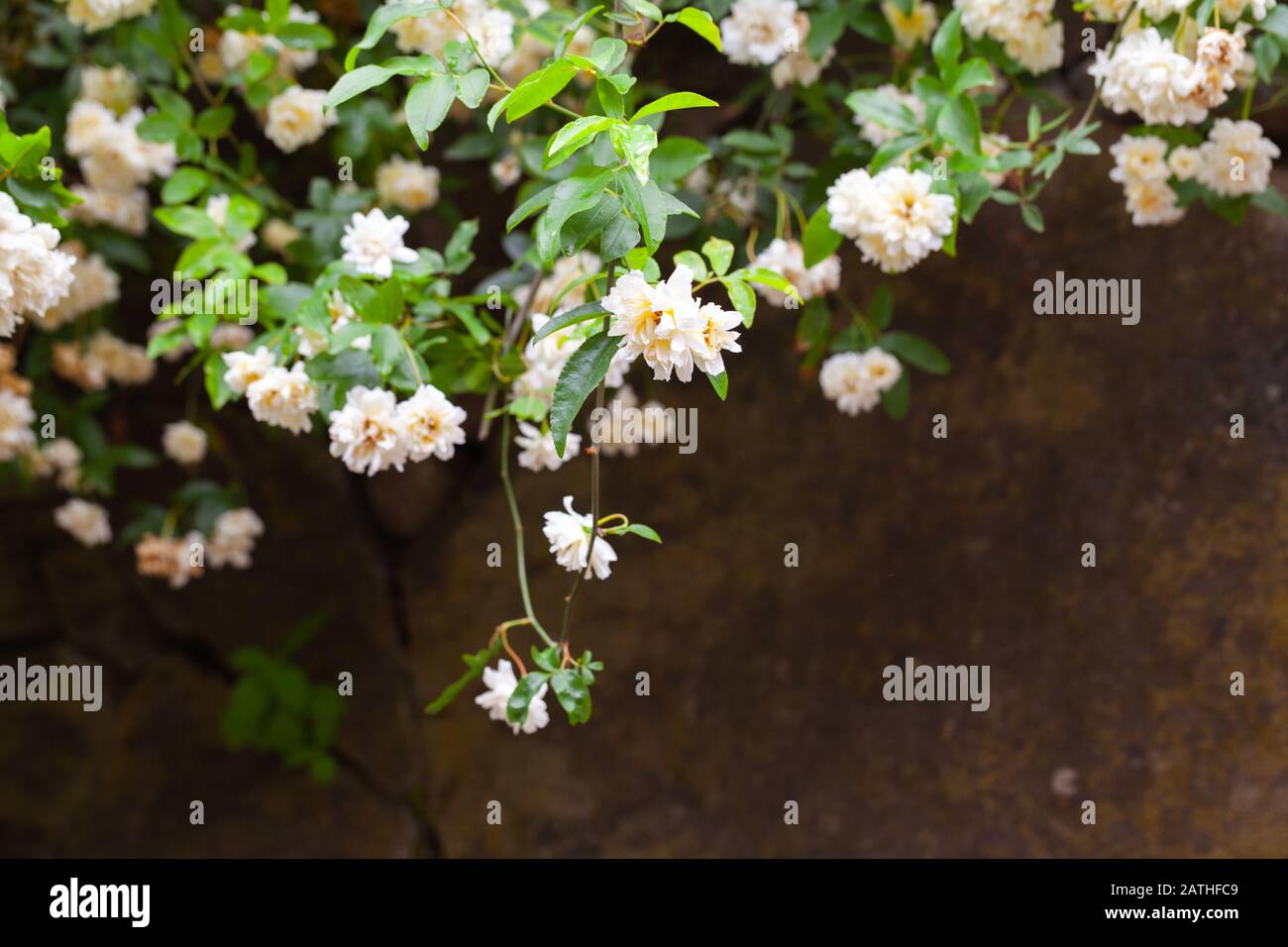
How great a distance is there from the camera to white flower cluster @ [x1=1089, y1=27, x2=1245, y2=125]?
126cm

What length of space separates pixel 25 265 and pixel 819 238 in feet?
3.14

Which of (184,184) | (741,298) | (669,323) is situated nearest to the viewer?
(669,323)

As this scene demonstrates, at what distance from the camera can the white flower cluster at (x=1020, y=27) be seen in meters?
1.40

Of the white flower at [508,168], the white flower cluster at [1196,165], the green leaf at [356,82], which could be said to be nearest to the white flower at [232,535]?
the white flower at [508,168]

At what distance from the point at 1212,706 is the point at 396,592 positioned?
1.57 m

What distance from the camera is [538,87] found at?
1059mm

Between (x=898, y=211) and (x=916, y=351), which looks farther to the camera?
(x=916, y=351)

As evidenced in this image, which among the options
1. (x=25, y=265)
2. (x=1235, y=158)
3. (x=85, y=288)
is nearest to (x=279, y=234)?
(x=85, y=288)

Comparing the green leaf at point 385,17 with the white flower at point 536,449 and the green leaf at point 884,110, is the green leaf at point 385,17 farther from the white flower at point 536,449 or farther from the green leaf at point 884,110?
the green leaf at point 884,110

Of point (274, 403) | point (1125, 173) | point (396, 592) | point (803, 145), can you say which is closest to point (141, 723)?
point (396, 592)

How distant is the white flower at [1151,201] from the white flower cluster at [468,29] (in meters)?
0.88

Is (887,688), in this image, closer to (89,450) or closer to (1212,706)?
(1212,706)

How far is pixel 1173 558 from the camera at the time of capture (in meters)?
1.79

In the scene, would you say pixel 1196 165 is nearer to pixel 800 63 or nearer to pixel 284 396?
pixel 800 63
